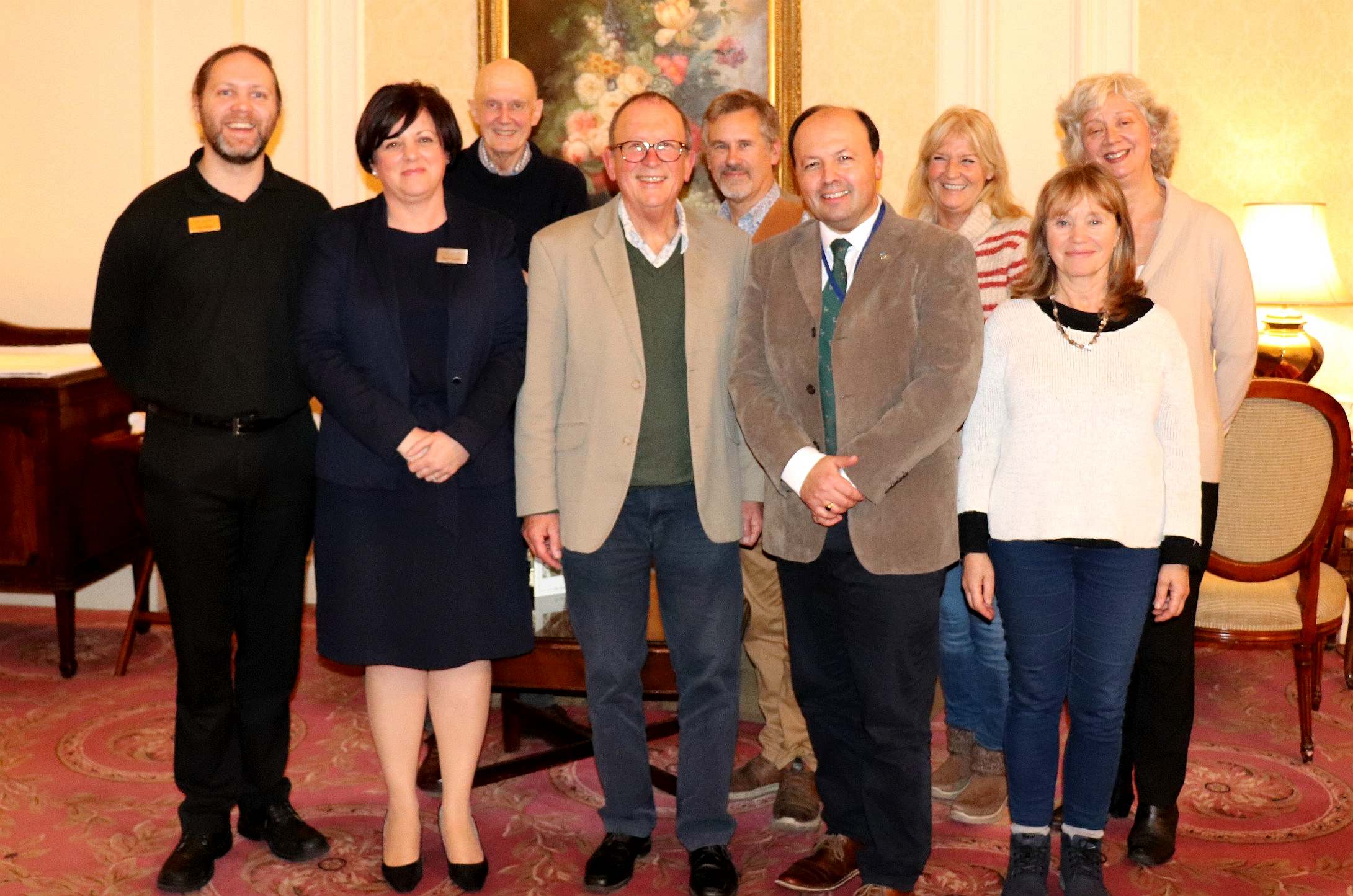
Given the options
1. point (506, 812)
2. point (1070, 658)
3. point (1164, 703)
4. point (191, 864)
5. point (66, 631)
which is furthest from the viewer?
point (66, 631)

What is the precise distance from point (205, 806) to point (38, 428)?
214 centimetres

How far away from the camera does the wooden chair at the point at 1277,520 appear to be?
3.71 metres

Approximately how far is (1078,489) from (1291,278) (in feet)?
8.21

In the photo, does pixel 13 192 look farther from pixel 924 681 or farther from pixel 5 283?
pixel 924 681

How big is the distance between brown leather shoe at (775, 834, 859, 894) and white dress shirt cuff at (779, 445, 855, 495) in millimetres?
910

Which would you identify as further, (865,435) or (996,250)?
(996,250)

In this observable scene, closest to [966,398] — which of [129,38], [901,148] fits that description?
[901,148]

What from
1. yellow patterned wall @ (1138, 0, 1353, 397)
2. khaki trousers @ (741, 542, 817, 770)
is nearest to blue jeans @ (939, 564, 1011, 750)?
khaki trousers @ (741, 542, 817, 770)

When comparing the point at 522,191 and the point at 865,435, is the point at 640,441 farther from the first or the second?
the point at 522,191

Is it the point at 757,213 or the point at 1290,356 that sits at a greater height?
the point at 757,213

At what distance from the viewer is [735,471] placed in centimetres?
291

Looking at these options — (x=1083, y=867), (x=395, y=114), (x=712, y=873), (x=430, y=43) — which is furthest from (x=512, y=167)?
(x=1083, y=867)

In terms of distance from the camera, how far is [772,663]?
11.7 feet

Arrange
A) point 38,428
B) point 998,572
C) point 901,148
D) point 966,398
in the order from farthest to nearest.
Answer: point 901,148 < point 38,428 < point 998,572 < point 966,398
